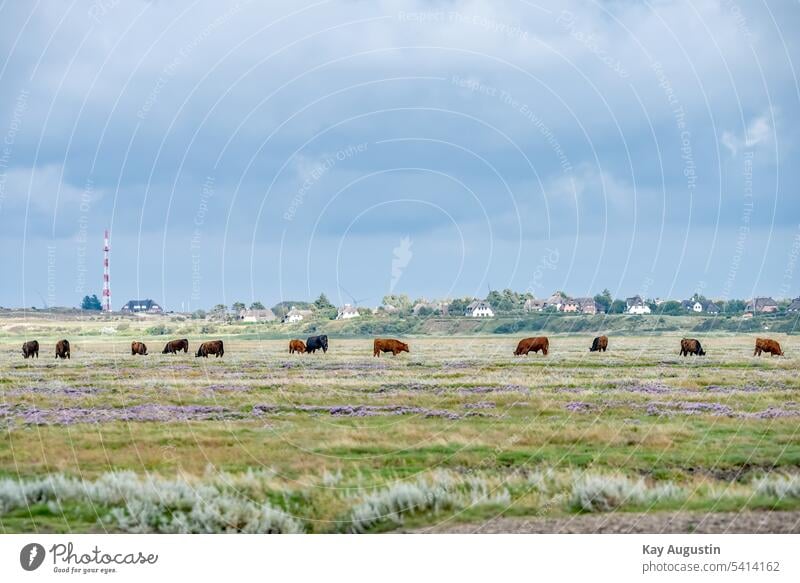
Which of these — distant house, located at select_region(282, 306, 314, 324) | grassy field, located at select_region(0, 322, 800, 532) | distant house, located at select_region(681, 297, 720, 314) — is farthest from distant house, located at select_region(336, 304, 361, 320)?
grassy field, located at select_region(0, 322, 800, 532)

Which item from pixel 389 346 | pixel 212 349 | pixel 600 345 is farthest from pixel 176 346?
pixel 600 345

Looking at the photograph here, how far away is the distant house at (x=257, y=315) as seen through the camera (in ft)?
569

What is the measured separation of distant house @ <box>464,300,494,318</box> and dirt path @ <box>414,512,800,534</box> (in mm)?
143038

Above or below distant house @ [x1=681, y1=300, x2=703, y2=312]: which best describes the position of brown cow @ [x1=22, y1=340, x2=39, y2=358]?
below

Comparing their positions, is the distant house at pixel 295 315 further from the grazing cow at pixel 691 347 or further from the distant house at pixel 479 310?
the grazing cow at pixel 691 347

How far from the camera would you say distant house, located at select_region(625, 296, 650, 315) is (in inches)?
6230

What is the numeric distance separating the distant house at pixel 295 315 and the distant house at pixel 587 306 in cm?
4614

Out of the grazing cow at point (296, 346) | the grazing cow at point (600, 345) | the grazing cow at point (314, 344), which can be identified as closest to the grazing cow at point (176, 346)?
the grazing cow at point (296, 346)

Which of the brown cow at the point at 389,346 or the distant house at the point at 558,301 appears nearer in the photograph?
the brown cow at the point at 389,346

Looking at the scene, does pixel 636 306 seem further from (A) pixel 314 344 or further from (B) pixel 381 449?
(B) pixel 381 449

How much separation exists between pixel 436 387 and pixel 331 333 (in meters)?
101

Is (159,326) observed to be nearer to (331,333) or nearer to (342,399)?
(331,333)

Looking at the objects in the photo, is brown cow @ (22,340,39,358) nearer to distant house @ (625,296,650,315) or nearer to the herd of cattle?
the herd of cattle
